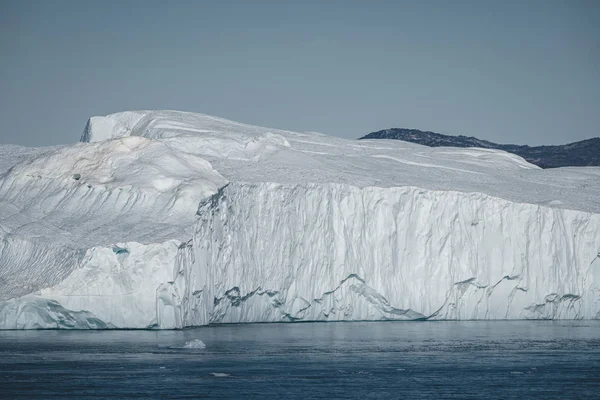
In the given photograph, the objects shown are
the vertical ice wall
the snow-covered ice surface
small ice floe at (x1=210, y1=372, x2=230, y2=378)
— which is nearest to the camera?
small ice floe at (x1=210, y1=372, x2=230, y2=378)

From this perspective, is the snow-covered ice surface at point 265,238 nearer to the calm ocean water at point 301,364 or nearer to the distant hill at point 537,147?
the calm ocean water at point 301,364

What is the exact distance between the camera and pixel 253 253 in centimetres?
3053

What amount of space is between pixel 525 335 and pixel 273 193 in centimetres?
848

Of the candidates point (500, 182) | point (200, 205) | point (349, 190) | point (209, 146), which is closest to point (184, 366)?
point (200, 205)

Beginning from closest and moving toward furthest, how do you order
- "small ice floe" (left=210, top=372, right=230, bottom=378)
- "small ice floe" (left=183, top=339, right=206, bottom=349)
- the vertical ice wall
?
"small ice floe" (left=210, top=372, right=230, bottom=378) < "small ice floe" (left=183, top=339, right=206, bottom=349) < the vertical ice wall

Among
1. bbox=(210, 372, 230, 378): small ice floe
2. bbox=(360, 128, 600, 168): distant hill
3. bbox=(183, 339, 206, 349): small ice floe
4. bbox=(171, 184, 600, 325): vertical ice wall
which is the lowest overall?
bbox=(210, 372, 230, 378): small ice floe

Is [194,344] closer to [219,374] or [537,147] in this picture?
[219,374]

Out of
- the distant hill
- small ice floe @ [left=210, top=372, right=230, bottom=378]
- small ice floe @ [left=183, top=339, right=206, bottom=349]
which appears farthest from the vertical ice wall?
the distant hill

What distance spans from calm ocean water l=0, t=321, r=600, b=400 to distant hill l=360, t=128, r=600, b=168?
3322 cm

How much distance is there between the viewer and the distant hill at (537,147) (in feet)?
197

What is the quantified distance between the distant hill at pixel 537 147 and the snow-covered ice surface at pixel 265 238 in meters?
25.0

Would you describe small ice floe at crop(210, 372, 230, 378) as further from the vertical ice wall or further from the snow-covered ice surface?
the vertical ice wall

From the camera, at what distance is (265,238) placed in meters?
30.8

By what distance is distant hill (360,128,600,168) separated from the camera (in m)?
60.1
